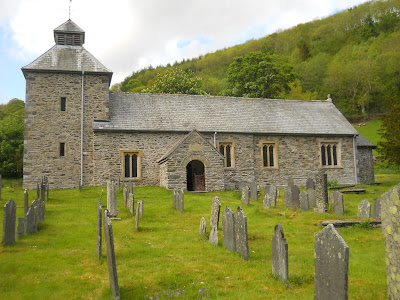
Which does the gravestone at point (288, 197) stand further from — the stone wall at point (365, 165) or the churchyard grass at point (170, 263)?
the stone wall at point (365, 165)

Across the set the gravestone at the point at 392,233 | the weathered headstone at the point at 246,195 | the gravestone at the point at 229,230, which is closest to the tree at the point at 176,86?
the weathered headstone at the point at 246,195

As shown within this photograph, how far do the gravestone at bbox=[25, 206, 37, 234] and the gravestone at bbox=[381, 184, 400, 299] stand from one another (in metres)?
8.35

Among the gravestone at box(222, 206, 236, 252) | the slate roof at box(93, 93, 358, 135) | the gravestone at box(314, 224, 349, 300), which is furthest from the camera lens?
the slate roof at box(93, 93, 358, 135)

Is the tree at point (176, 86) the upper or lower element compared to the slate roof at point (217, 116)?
upper

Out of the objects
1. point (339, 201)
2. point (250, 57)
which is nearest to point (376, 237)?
point (339, 201)

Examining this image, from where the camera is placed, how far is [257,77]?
42.6m

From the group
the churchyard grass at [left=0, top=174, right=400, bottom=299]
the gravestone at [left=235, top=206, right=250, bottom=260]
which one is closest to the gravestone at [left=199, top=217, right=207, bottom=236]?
the churchyard grass at [left=0, top=174, right=400, bottom=299]

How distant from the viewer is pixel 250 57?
42.9 metres

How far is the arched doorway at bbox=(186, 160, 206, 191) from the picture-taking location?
21969 mm

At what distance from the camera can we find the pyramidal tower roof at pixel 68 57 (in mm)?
22234

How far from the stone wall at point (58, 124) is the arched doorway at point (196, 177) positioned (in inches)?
260

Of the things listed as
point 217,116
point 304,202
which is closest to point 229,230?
point 304,202

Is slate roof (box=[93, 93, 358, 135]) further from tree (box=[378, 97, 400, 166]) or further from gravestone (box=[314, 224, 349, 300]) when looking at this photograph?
gravestone (box=[314, 224, 349, 300])

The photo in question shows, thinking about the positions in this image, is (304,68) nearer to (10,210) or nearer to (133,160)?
(133,160)
